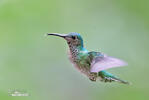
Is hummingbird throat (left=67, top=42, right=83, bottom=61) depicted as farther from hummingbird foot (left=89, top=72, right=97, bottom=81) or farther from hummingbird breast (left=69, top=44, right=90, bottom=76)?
hummingbird foot (left=89, top=72, right=97, bottom=81)

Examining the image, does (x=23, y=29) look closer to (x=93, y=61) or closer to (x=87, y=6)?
(x=87, y=6)

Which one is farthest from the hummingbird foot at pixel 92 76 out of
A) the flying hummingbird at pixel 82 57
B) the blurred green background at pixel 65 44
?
the blurred green background at pixel 65 44

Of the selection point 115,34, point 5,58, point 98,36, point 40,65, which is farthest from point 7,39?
point 115,34

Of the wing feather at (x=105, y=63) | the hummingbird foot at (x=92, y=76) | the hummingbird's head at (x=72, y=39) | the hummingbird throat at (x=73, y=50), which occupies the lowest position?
the hummingbird foot at (x=92, y=76)

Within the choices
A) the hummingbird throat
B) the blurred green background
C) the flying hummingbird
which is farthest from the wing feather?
the blurred green background

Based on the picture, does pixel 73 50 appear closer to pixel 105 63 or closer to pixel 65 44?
pixel 105 63

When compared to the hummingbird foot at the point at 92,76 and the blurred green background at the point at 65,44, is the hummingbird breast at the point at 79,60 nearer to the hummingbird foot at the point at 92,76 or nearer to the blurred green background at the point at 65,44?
the hummingbird foot at the point at 92,76
